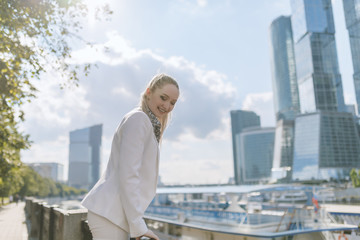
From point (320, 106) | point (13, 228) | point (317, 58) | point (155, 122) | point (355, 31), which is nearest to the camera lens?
point (155, 122)

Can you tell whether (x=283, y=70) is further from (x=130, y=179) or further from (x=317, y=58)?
(x=130, y=179)

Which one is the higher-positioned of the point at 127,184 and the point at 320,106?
the point at 320,106

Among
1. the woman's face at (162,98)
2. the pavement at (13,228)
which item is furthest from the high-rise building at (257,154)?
the woman's face at (162,98)

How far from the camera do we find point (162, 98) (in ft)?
7.34

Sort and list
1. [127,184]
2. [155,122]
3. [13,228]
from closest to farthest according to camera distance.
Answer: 1. [127,184]
2. [155,122]
3. [13,228]

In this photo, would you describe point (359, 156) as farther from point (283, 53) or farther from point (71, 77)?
point (71, 77)

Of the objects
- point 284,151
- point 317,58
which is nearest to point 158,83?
point 284,151

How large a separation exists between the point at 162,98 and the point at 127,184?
74 centimetres

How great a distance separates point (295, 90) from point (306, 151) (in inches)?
2986

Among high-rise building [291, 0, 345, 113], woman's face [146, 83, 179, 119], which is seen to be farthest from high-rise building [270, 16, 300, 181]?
woman's face [146, 83, 179, 119]

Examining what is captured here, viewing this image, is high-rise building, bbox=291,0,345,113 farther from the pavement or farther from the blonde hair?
the blonde hair

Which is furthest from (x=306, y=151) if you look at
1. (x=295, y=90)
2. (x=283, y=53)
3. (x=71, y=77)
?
(x=71, y=77)

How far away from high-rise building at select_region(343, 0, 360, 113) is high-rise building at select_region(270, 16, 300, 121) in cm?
4926

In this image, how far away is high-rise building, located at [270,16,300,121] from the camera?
17680 centimetres
